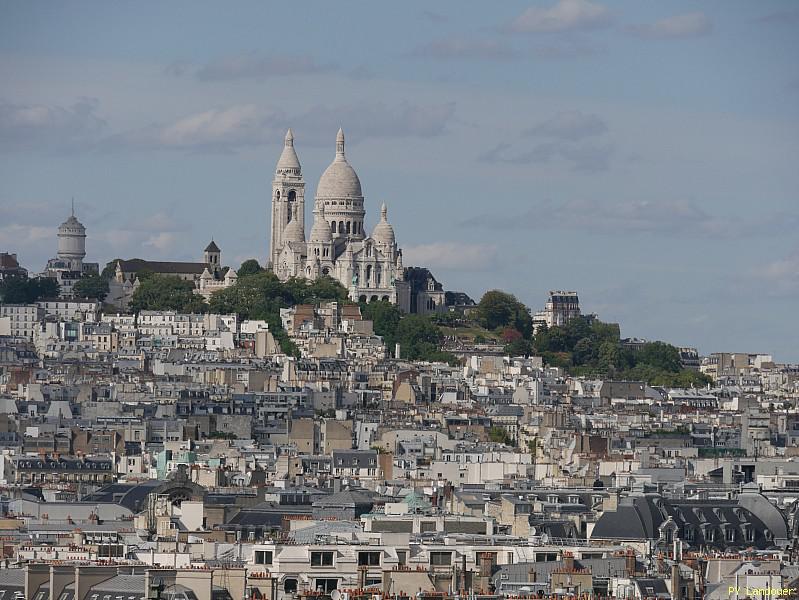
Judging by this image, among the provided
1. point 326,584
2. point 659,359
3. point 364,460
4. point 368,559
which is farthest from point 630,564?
point 659,359

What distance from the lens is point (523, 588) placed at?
47.3 metres

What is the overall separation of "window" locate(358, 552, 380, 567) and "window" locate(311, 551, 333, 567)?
0.39 m

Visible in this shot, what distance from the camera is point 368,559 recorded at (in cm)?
5003

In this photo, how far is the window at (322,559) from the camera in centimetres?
4934

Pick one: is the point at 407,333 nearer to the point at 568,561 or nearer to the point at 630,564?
the point at 568,561

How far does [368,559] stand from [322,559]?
759mm

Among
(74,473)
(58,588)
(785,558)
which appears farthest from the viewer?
(74,473)

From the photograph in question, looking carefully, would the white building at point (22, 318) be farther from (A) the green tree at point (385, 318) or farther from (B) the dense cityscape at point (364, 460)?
(A) the green tree at point (385, 318)

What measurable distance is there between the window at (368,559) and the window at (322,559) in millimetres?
387

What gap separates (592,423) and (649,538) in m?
69.1

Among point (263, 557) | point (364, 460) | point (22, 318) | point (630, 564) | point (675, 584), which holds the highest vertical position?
point (22, 318)

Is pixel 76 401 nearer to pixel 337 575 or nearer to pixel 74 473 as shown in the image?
pixel 74 473

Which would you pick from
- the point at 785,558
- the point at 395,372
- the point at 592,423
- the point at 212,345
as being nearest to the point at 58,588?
the point at 785,558

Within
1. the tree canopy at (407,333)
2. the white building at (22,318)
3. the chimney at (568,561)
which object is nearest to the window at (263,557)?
the chimney at (568,561)
